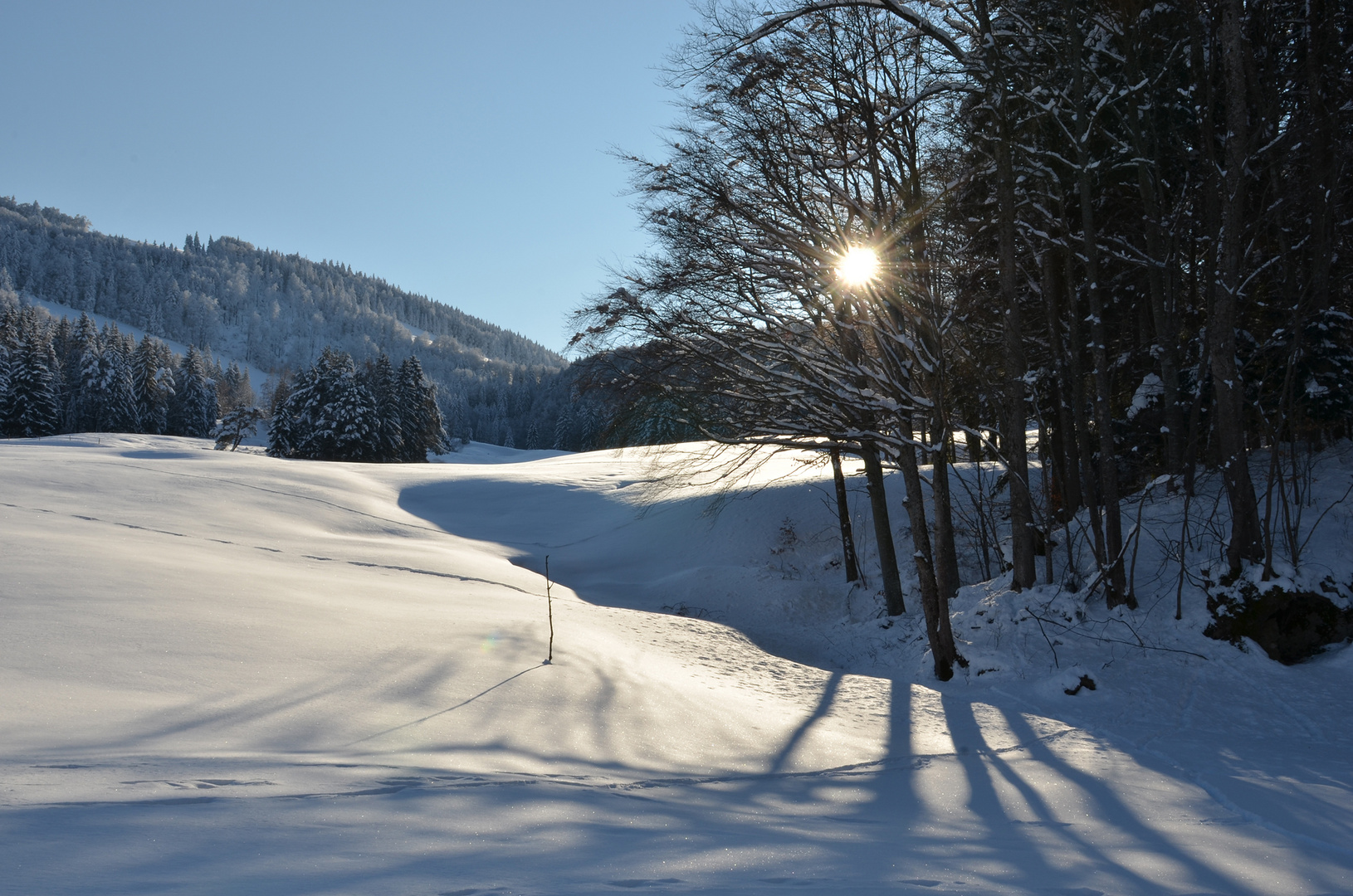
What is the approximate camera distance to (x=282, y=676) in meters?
4.98

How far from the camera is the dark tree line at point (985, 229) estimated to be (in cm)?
855

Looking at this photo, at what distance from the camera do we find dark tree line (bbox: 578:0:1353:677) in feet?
28.0

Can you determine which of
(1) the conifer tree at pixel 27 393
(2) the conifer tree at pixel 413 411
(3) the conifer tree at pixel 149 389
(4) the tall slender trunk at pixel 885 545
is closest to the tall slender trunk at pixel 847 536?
(4) the tall slender trunk at pixel 885 545

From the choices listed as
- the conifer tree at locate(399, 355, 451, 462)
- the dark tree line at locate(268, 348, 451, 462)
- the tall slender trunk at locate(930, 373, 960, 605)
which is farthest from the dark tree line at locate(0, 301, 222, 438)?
the tall slender trunk at locate(930, 373, 960, 605)

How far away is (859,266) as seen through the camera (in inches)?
336

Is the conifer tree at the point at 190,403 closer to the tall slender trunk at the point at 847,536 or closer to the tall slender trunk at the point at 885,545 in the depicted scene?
the tall slender trunk at the point at 847,536

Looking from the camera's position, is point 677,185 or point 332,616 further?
point 677,185

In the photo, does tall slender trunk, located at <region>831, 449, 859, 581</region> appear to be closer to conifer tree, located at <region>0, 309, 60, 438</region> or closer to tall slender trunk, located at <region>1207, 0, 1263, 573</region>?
tall slender trunk, located at <region>1207, 0, 1263, 573</region>

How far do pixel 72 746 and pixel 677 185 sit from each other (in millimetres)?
7781

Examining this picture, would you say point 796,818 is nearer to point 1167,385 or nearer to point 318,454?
point 1167,385

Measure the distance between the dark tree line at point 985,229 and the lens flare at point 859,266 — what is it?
0.06 metres

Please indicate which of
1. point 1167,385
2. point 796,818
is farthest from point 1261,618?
point 796,818

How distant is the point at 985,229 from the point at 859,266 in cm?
448

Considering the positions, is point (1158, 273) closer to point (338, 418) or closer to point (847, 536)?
point (847, 536)
